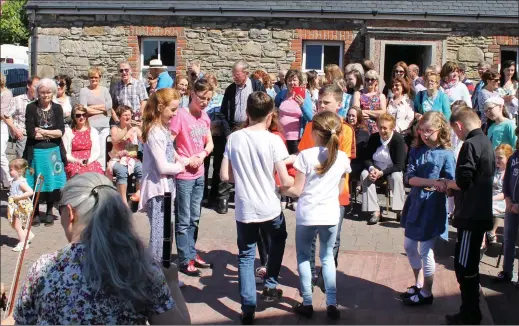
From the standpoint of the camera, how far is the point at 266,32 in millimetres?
15656

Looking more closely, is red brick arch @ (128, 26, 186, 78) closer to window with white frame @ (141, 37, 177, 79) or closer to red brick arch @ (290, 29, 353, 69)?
window with white frame @ (141, 37, 177, 79)

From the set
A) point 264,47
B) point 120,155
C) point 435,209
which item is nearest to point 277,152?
point 435,209

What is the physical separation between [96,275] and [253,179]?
2644 millimetres

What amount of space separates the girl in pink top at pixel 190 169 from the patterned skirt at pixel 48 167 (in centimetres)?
282

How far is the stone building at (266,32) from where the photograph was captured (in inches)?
607

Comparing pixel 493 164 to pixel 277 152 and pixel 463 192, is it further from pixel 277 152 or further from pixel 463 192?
pixel 277 152

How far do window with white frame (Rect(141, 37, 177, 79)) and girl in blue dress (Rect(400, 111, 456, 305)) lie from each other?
11.2m

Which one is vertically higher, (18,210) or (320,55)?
(320,55)

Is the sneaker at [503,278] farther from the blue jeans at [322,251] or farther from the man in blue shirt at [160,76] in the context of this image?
the man in blue shirt at [160,76]

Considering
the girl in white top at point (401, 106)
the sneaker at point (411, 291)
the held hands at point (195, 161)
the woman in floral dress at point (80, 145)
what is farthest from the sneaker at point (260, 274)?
the girl in white top at point (401, 106)

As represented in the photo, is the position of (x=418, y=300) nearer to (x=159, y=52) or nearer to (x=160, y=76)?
(x=160, y=76)

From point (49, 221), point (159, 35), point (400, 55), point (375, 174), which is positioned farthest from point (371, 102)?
point (159, 35)

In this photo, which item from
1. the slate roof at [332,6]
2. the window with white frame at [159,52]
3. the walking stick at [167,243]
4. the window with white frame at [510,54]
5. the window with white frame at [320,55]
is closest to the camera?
the walking stick at [167,243]

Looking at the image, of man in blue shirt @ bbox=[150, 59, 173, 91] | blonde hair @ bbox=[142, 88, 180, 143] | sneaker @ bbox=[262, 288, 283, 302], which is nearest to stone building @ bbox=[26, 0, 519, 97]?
man in blue shirt @ bbox=[150, 59, 173, 91]
